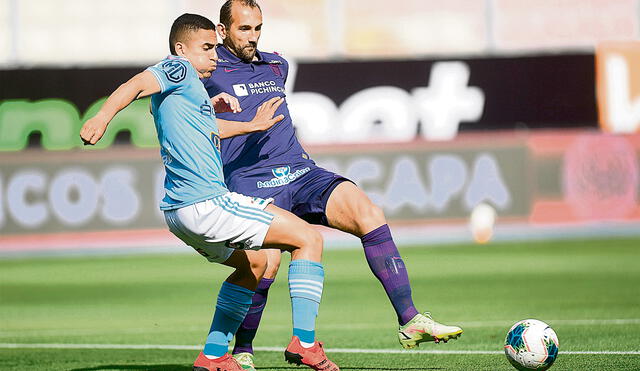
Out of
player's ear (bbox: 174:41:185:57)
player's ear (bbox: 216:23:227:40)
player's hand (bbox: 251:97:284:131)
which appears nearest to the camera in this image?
player's ear (bbox: 174:41:185:57)

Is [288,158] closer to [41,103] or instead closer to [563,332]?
[563,332]

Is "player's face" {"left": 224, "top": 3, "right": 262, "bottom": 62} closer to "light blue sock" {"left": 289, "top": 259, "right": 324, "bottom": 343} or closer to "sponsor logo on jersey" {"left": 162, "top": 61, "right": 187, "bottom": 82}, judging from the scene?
"sponsor logo on jersey" {"left": 162, "top": 61, "right": 187, "bottom": 82}

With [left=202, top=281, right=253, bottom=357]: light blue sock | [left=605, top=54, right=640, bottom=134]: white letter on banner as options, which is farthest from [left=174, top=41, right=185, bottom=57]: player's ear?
[left=605, top=54, right=640, bottom=134]: white letter on banner

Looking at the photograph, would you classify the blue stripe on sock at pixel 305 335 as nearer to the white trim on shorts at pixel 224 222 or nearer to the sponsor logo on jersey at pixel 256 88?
the white trim on shorts at pixel 224 222

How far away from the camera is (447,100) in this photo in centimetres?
1867

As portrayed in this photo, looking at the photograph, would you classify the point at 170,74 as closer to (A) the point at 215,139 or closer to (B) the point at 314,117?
(A) the point at 215,139

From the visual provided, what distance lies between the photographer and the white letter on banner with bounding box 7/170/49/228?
1722 centimetres

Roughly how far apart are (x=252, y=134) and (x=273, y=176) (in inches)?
13.4

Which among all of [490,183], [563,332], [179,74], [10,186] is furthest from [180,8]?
[179,74]

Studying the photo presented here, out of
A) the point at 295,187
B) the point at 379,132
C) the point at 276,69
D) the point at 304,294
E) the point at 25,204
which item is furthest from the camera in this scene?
the point at 379,132

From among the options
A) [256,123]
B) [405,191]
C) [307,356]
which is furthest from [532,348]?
[405,191]

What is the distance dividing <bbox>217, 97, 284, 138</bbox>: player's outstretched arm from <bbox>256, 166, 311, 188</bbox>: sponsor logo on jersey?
59cm

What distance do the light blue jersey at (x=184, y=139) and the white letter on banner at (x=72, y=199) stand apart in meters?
11.5

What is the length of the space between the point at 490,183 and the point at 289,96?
11.0 feet
